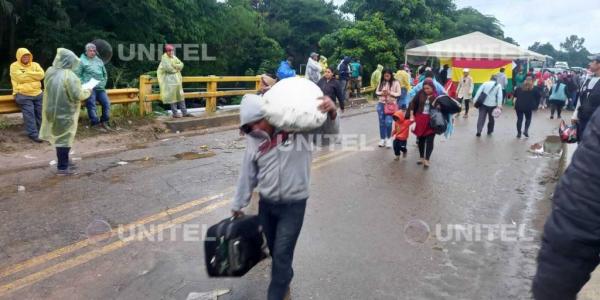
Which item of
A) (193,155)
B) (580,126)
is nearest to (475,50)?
(580,126)

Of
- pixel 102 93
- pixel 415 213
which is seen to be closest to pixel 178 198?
pixel 415 213

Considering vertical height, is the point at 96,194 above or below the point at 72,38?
below

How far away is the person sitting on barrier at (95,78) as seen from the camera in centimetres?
943

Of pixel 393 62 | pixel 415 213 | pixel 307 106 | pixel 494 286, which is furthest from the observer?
pixel 393 62

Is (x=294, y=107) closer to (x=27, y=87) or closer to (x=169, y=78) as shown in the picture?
(x=27, y=87)

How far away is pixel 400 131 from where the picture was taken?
8.78 m

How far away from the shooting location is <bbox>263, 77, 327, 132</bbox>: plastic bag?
2949 mm

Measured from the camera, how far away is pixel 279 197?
324 centimetres

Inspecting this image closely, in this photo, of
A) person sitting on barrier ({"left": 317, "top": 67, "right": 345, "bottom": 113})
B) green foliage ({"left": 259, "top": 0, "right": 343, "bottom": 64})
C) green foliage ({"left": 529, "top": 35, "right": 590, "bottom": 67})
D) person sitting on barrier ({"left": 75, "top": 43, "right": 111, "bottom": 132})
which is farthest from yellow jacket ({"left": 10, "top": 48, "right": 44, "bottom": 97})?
green foliage ({"left": 529, "top": 35, "right": 590, "bottom": 67})

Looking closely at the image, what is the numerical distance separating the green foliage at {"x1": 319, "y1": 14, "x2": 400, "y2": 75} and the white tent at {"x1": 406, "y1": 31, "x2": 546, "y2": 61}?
3.61 metres

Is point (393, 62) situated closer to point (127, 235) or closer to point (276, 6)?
point (127, 235)

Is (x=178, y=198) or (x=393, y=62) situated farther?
(x=393, y=62)

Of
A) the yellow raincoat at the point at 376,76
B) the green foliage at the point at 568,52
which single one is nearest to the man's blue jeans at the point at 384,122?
the yellow raincoat at the point at 376,76

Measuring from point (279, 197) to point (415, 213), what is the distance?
3.14 m
